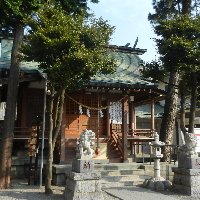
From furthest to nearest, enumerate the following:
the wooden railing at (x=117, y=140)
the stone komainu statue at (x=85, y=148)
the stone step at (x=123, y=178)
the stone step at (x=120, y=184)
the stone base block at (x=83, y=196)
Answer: the wooden railing at (x=117, y=140) < the stone step at (x=123, y=178) < the stone step at (x=120, y=184) < the stone komainu statue at (x=85, y=148) < the stone base block at (x=83, y=196)

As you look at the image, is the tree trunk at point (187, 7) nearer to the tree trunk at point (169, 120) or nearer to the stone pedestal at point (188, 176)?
the tree trunk at point (169, 120)

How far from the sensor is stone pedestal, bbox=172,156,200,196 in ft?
31.9

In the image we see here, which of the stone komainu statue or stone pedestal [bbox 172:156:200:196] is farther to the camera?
stone pedestal [bbox 172:156:200:196]

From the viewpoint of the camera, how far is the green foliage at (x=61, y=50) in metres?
9.34

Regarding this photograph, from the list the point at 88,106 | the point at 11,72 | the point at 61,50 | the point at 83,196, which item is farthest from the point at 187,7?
the point at 83,196

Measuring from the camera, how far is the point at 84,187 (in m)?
8.48

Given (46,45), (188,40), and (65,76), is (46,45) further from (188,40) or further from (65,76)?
(188,40)

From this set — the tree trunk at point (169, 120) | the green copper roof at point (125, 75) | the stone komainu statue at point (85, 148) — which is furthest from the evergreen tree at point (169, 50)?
the stone komainu statue at point (85, 148)

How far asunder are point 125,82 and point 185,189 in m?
5.88

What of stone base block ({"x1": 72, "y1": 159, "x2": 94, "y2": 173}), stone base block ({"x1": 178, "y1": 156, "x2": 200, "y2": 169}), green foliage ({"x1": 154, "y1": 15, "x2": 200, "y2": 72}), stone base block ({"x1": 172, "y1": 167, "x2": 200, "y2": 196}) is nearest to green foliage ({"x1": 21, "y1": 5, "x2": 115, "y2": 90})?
green foliage ({"x1": 154, "y1": 15, "x2": 200, "y2": 72})

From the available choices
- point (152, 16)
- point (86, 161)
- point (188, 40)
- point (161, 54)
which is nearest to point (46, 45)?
point (86, 161)

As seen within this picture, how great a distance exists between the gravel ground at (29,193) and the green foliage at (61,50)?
4.00 m

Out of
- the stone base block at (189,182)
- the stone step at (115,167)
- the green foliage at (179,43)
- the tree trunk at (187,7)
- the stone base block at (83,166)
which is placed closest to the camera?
the stone base block at (83,166)

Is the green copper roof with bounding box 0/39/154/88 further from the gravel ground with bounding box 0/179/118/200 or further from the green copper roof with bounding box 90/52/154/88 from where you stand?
the gravel ground with bounding box 0/179/118/200
